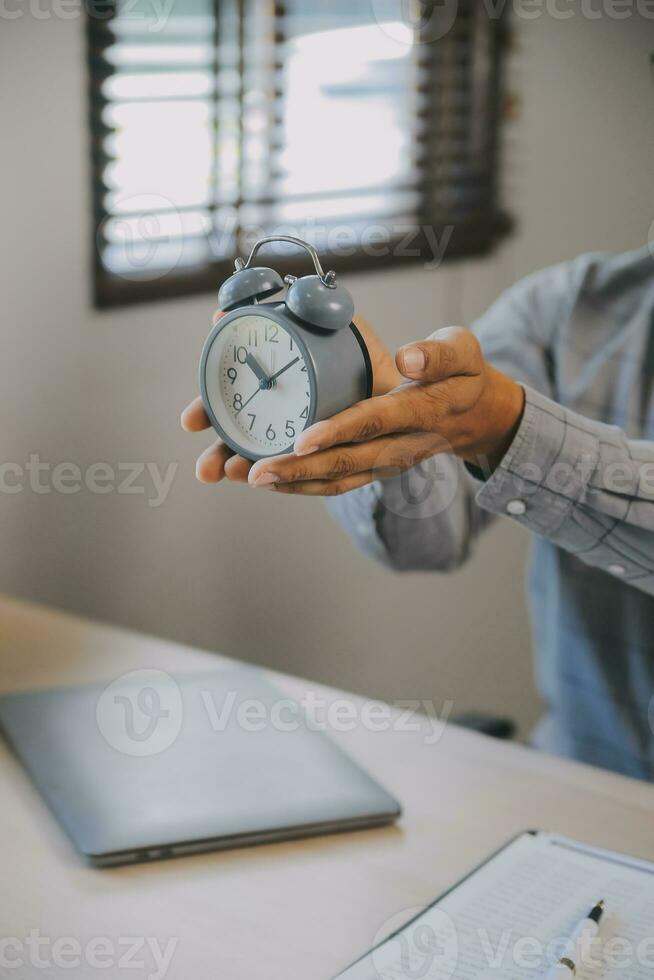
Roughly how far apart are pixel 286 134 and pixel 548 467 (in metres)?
1.21

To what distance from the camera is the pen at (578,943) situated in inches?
26.1

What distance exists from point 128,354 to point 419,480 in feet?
2.45

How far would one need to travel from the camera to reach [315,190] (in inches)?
77.6

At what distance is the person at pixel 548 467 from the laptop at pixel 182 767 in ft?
0.85

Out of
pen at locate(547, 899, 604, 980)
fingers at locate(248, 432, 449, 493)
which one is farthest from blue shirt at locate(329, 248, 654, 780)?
pen at locate(547, 899, 604, 980)

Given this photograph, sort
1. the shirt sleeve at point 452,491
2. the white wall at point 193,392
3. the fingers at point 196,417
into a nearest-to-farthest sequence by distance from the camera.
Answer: the fingers at point 196,417
the shirt sleeve at point 452,491
the white wall at point 193,392

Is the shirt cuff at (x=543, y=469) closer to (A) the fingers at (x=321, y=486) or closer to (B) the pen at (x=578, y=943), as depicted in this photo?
(A) the fingers at (x=321, y=486)

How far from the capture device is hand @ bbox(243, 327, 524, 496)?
2.25ft

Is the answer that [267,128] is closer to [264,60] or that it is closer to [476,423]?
[264,60]

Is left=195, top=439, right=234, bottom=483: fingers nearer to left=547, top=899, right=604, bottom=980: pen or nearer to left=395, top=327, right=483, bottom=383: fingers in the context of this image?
left=395, top=327, right=483, bottom=383: fingers

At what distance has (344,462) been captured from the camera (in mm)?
707

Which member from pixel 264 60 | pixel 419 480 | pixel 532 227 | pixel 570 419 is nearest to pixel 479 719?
pixel 419 480

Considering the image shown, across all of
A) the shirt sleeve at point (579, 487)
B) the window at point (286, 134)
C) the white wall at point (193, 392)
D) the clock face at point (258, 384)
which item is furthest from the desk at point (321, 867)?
the window at point (286, 134)

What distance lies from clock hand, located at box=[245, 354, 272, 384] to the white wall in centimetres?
86
